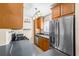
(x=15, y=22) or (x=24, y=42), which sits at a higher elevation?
(x=15, y=22)

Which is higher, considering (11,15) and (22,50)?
(11,15)

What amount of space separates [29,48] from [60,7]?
2.15 ft

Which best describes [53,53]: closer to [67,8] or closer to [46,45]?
[46,45]

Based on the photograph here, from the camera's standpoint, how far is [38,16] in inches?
73.2

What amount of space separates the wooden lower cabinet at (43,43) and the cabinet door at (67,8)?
1.35 ft

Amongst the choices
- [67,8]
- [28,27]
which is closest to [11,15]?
[28,27]

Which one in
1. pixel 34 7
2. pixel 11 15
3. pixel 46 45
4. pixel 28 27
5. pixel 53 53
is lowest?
pixel 53 53

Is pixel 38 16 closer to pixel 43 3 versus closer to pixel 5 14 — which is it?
pixel 43 3

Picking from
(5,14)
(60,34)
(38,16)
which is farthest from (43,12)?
(5,14)

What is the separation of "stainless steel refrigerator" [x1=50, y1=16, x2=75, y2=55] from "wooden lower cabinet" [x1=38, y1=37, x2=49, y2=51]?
0.22ft

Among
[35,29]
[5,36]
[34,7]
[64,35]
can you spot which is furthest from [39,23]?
[5,36]

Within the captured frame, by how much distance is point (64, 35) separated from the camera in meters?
1.83

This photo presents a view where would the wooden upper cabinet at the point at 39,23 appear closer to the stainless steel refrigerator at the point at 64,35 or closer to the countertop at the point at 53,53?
the stainless steel refrigerator at the point at 64,35

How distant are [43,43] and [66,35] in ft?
1.00
